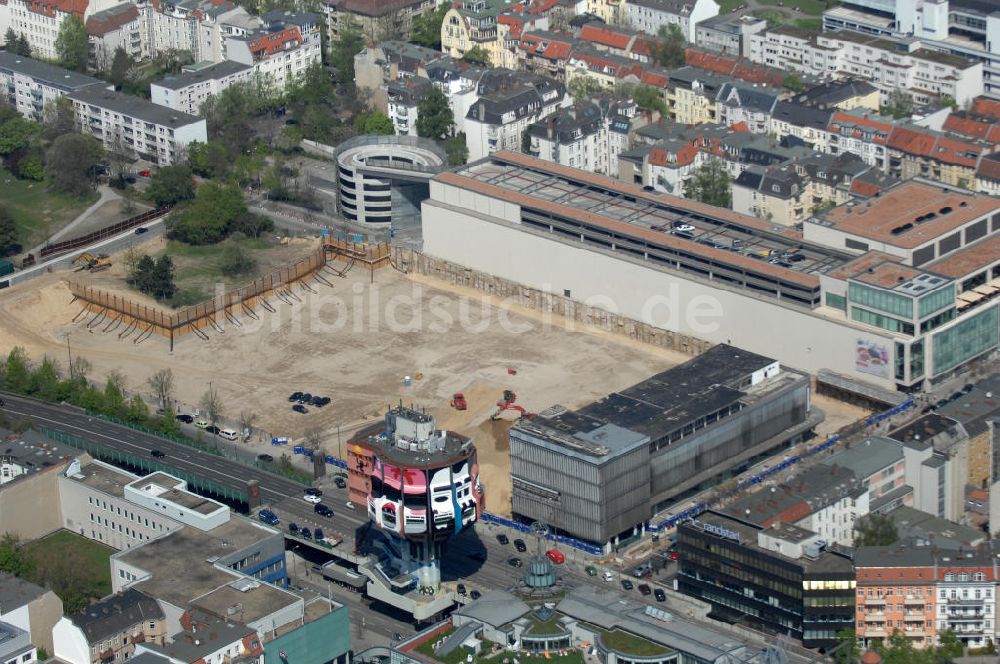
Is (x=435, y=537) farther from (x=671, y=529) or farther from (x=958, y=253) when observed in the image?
(x=958, y=253)

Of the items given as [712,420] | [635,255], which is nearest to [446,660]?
[712,420]

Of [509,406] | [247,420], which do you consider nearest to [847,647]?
[509,406]

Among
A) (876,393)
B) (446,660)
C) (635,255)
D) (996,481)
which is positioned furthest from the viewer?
(635,255)

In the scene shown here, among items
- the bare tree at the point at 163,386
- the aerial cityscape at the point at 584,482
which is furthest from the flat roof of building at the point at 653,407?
the bare tree at the point at 163,386

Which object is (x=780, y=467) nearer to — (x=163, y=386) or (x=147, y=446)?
(x=147, y=446)

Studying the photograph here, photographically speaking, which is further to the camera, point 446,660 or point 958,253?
point 958,253

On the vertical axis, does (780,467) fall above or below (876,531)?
below
